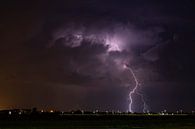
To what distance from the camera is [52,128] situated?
249 ft

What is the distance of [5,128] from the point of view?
248ft

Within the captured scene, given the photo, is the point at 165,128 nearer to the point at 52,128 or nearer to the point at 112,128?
the point at 112,128

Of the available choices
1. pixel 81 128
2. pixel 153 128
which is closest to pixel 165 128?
pixel 153 128

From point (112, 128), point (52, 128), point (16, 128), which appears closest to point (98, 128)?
point (112, 128)

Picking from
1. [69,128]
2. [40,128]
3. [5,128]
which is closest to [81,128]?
[69,128]

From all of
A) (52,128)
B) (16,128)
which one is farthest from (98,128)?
(16,128)

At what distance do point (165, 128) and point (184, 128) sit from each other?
3.46 metres

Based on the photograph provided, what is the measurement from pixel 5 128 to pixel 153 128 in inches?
1035

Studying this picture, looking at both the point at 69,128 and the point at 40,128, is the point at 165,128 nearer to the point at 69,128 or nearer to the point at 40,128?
the point at 69,128

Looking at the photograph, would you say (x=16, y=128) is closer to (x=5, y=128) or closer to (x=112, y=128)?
(x=5, y=128)

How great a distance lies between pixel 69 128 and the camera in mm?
76812

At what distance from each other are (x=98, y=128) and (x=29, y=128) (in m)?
12.1

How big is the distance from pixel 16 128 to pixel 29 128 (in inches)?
88.9

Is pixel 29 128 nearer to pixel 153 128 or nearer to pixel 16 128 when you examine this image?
pixel 16 128
